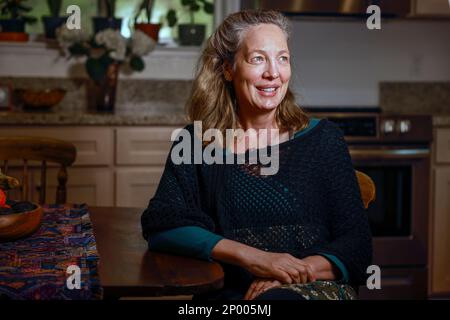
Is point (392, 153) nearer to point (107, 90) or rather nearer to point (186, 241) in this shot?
point (107, 90)

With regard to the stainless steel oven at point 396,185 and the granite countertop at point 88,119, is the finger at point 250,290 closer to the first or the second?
the granite countertop at point 88,119

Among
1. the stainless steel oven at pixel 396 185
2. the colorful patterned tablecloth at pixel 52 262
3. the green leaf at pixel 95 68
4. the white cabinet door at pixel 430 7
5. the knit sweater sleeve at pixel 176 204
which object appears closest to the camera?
the colorful patterned tablecloth at pixel 52 262

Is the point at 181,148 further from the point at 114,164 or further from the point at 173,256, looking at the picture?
the point at 114,164

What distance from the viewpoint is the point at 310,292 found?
1466mm

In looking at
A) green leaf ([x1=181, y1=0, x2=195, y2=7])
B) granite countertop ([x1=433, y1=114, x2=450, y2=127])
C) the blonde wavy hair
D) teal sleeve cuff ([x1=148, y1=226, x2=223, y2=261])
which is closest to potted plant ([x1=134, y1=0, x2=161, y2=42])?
green leaf ([x1=181, y1=0, x2=195, y2=7])

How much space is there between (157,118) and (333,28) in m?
1.31

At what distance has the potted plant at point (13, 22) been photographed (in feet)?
13.0

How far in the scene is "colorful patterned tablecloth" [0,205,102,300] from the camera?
1.24 metres

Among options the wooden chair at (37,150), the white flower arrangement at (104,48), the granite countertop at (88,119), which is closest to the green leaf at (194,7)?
the white flower arrangement at (104,48)

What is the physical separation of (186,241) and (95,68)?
7.93 feet

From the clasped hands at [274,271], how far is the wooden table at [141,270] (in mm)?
103

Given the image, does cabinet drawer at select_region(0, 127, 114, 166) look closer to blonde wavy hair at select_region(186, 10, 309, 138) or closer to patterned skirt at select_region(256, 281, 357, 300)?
blonde wavy hair at select_region(186, 10, 309, 138)

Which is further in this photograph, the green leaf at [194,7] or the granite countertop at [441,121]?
the green leaf at [194,7]

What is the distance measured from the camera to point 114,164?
3.49 m
